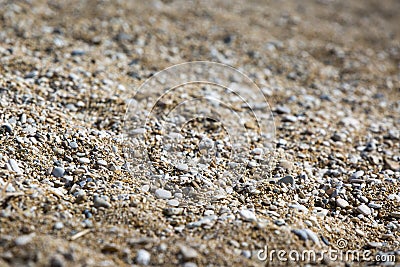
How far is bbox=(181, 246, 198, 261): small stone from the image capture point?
261 cm

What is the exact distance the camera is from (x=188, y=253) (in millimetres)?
2635

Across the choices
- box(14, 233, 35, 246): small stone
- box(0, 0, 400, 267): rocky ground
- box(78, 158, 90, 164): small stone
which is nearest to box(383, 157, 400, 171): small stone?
box(0, 0, 400, 267): rocky ground

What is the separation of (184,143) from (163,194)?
678 millimetres

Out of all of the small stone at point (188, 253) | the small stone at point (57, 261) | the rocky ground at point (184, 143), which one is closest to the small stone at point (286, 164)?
the rocky ground at point (184, 143)

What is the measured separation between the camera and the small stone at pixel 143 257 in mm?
2574

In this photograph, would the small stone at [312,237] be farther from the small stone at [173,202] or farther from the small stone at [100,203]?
the small stone at [100,203]

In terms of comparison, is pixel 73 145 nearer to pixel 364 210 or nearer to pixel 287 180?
pixel 287 180

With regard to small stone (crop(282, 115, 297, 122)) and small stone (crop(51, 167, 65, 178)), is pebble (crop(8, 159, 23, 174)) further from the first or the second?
small stone (crop(282, 115, 297, 122))

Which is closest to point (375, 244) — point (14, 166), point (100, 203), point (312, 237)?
point (312, 237)

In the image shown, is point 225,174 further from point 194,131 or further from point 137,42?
point 137,42

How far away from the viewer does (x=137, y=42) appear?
212 inches

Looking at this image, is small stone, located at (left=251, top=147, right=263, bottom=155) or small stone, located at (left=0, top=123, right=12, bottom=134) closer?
small stone, located at (left=0, top=123, right=12, bottom=134)

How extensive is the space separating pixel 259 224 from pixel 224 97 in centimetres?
192

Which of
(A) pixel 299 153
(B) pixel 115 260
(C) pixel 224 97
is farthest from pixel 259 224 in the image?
(C) pixel 224 97
